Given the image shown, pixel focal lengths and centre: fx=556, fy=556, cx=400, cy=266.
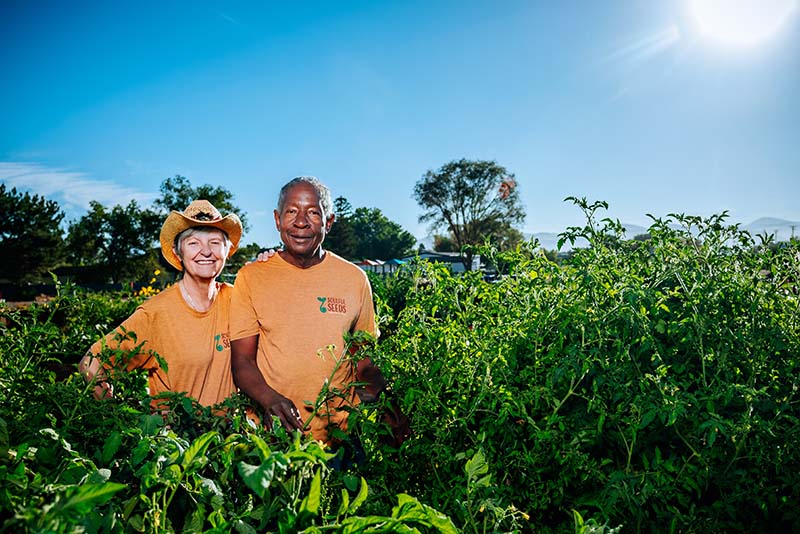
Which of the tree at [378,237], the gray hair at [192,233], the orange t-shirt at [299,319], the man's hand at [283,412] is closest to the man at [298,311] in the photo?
the orange t-shirt at [299,319]

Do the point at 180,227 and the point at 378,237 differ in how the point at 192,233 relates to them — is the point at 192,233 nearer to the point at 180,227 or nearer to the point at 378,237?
the point at 180,227

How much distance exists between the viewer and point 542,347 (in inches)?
75.0

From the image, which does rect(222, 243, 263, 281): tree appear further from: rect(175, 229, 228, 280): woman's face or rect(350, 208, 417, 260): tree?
rect(175, 229, 228, 280): woman's face

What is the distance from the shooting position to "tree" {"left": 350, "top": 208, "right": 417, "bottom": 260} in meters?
73.7

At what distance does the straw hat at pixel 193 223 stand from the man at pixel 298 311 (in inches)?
13.9

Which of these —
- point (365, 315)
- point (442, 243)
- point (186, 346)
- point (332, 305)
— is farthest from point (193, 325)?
point (442, 243)

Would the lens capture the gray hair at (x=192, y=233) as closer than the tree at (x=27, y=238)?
Yes

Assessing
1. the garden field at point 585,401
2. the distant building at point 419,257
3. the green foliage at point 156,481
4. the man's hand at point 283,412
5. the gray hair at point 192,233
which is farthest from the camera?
the gray hair at point 192,233

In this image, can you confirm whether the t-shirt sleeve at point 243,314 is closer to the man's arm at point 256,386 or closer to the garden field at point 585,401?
the man's arm at point 256,386

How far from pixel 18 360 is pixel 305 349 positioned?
106cm

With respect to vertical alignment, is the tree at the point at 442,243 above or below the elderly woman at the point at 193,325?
above

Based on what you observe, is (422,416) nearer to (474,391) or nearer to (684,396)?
A: (474,391)

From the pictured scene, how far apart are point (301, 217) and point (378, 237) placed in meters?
77.1

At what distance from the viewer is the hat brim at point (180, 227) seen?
280 centimetres
